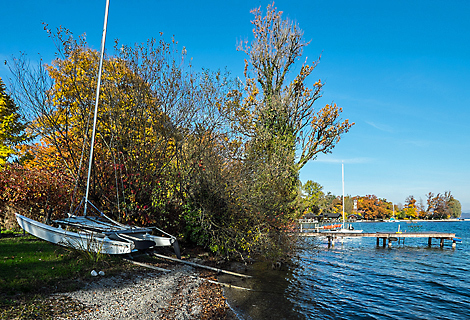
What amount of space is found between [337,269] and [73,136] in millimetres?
14679

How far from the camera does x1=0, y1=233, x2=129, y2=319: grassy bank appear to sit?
17.4 ft

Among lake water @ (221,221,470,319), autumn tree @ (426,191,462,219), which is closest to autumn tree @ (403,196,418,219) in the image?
autumn tree @ (426,191,462,219)

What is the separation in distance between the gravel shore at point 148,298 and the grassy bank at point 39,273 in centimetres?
33

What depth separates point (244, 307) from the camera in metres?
8.03

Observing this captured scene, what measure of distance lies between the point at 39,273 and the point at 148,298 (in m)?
2.56

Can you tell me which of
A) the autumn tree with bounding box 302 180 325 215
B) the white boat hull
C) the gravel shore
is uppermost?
the autumn tree with bounding box 302 180 325 215

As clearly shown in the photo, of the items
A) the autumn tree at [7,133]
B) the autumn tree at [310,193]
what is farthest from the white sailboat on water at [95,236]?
the autumn tree at [7,133]

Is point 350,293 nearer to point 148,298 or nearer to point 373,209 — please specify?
point 148,298

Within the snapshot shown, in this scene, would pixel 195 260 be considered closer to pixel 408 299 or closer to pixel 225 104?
pixel 225 104

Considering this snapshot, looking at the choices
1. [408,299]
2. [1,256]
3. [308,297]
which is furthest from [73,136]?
[408,299]

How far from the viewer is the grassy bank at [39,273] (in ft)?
17.4

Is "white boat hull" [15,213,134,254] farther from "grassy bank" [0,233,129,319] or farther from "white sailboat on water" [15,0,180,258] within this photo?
"grassy bank" [0,233,129,319]

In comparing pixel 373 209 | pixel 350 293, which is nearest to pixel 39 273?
pixel 350 293

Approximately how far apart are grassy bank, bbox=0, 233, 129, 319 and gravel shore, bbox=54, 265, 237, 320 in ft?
1.07
